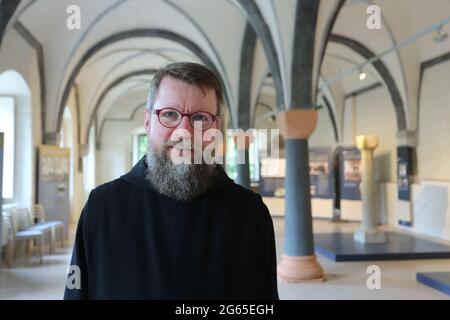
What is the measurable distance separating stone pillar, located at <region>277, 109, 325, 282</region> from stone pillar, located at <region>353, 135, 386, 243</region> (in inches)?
125

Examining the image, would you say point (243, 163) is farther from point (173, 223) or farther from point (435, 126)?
point (173, 223)

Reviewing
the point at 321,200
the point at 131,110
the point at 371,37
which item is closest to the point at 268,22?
the point at 371,37

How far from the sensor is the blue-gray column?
6520 mm

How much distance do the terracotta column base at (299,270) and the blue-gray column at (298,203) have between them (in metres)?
0.08

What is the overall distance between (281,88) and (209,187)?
5523 mm

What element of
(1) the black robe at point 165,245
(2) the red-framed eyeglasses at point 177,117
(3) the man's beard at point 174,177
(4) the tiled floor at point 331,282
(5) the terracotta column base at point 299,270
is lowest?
(4) the tiled floor at point 331,282

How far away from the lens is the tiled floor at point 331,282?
19.3 ft

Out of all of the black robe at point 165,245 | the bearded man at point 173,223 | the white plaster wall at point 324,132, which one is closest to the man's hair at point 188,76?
the bearded man at point 173,223

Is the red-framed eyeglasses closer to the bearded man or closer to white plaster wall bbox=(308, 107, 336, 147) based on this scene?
the bearded man

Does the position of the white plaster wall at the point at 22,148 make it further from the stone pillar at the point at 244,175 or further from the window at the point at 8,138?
the stone pillar at the point at 244,175

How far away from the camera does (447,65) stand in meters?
10.6

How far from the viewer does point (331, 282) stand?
21.6ft

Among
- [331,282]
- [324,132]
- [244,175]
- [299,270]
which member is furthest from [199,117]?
[324,132]

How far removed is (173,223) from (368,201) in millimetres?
8823
